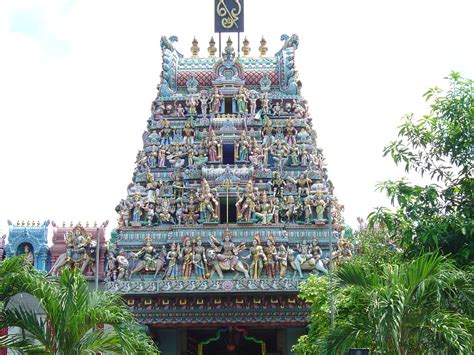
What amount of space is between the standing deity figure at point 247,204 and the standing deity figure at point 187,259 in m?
2.66

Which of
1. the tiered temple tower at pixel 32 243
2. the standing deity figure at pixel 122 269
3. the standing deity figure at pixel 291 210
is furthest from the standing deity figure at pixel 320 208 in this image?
the tiered temple tower at pixel 32 243

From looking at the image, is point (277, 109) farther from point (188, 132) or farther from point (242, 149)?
point (188, 132)

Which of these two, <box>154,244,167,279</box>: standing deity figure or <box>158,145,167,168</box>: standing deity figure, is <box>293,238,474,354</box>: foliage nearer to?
<box>154,244,167,279</box>: standing deity figure

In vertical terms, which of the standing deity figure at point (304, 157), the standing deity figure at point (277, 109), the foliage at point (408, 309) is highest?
the standing deity figure at point (277, 109)

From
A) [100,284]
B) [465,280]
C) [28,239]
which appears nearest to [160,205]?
[100,284]

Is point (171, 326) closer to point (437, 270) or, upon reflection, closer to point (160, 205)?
point (160, 205)

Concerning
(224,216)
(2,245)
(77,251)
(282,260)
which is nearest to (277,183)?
(224,216)

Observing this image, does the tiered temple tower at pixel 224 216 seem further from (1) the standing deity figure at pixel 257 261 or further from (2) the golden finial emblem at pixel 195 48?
(2) the golden finial emblem at pixel 195 48

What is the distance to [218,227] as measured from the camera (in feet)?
114

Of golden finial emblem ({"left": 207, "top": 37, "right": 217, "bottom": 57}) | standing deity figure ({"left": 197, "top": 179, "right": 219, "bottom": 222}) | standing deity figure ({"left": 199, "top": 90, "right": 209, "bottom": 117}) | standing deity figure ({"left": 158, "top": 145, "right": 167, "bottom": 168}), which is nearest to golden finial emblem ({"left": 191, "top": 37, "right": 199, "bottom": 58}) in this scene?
golden finial emblem ({"left": 207, "top": 37, "right": 217, "bottom": 57})

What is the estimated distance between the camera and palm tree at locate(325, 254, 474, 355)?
14.9 m

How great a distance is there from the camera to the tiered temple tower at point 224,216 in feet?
108

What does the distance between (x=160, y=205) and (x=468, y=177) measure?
66.3ft

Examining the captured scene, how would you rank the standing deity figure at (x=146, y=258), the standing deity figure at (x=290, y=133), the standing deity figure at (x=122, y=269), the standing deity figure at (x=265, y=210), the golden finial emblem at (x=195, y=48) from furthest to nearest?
1. the golden finial emblem at (x=195, y=48)
2. the standing deity figure at (x=290, y=133)
3. the standing deity figure at (x=265, y=210)
4. the standing deity figure at (x=146, y=258)
5. the standing deity figure at (x=122, y=269)
